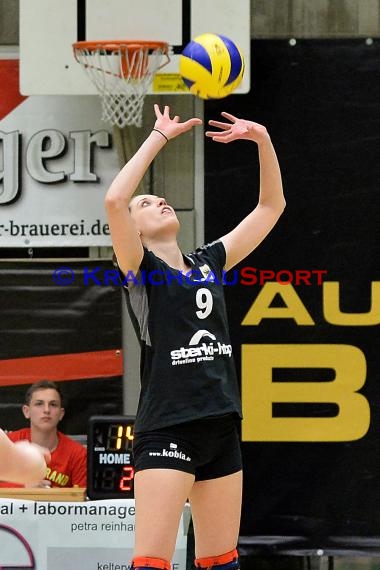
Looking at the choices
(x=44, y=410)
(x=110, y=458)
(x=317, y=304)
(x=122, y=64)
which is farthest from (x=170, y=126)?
(x=317, y=304)

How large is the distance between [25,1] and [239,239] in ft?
9.03

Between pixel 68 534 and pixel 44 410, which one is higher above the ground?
pixel 44 410

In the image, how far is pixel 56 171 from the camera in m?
8.16

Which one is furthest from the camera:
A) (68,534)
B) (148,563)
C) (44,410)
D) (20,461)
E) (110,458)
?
(44,410)

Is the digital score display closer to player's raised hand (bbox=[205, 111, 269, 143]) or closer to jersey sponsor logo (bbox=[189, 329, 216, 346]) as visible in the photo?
jersey sponsor logo (bbox=[189, 329, 216, 346])

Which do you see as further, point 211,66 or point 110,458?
point 110,458

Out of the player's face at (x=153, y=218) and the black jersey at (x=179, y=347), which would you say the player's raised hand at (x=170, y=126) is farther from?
the black jersey at (x=179, y=347)

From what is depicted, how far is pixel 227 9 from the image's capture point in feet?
24.0

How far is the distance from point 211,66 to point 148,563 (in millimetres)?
2631

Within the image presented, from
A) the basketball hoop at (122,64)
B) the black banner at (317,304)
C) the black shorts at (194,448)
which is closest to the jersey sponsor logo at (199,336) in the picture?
the black shorts at (194,448)

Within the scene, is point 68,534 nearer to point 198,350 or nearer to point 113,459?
point 113,459

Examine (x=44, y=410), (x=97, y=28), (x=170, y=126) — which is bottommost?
(x=44, y=410)

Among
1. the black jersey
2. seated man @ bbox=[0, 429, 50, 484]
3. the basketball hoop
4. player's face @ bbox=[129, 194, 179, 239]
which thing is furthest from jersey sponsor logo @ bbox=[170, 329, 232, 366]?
the basketball hoop

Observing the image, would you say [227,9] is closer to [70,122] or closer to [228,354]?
[70,122]
